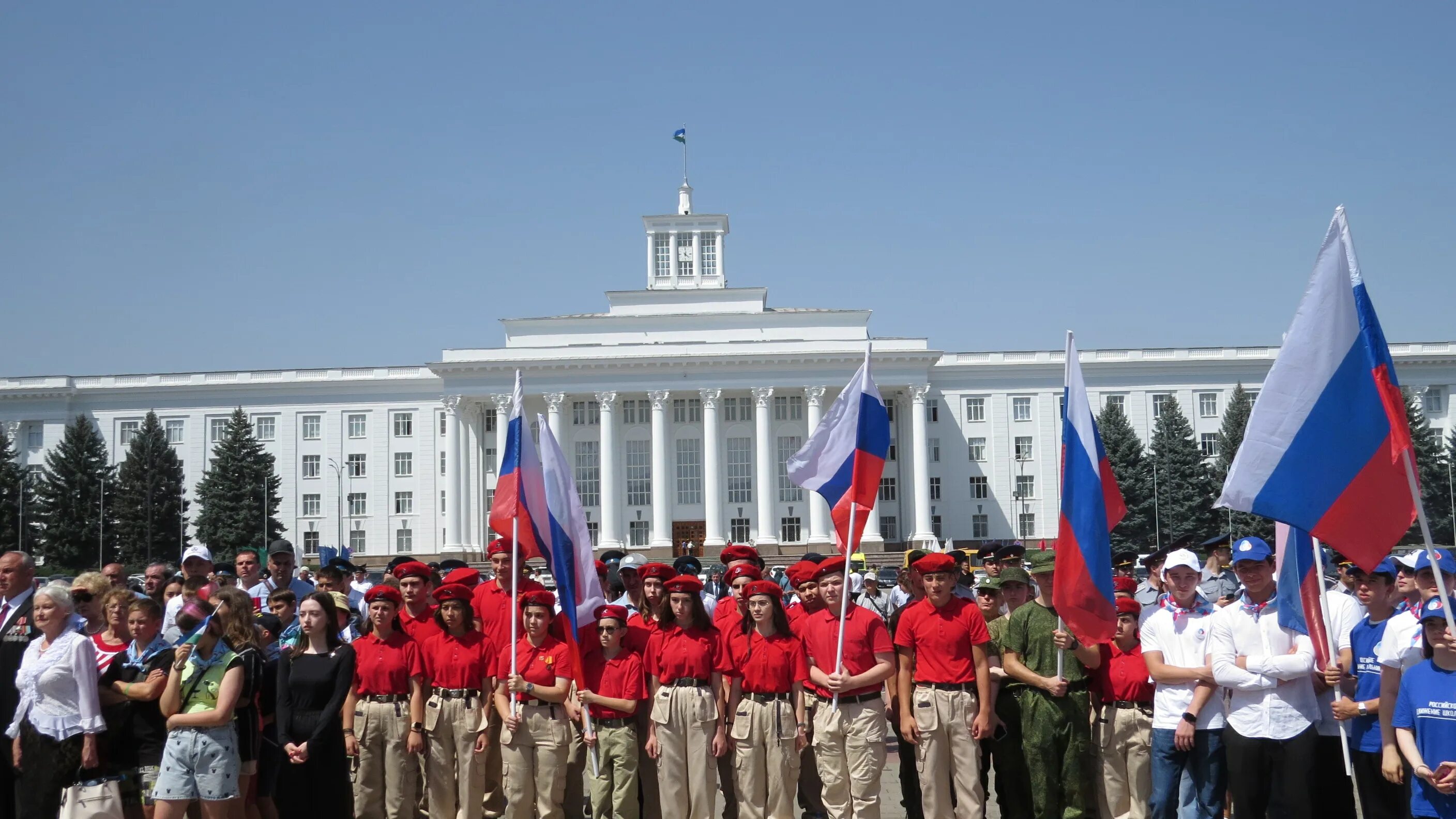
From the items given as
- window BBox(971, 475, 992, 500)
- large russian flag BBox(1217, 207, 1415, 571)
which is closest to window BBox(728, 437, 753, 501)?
window BBox(971, 475, 992, 500)

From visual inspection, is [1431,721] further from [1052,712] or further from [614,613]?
[614,613]

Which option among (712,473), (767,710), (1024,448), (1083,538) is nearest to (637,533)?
(712,473)

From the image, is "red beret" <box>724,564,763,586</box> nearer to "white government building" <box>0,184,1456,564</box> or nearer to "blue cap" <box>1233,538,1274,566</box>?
"blue cap" <box>1233,538,1274,566</box>

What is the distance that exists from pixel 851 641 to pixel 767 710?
0.71 metres

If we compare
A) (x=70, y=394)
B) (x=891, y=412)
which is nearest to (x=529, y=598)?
(x=891, y=412)

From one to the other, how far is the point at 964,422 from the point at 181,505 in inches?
1411

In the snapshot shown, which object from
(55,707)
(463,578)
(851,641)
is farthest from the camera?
(463,578)

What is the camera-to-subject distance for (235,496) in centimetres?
5572

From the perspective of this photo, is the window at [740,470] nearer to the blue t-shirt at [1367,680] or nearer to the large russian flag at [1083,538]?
the large russian flag at [1083,538]

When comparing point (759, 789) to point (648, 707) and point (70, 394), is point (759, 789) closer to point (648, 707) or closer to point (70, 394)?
point (648, 707)

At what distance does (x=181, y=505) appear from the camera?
57.7 m

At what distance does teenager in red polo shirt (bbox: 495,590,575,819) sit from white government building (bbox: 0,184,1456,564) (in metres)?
45.2

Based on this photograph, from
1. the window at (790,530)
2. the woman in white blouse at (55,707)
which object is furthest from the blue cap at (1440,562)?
the window at (790,530)

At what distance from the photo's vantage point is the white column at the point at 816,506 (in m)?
55.1
